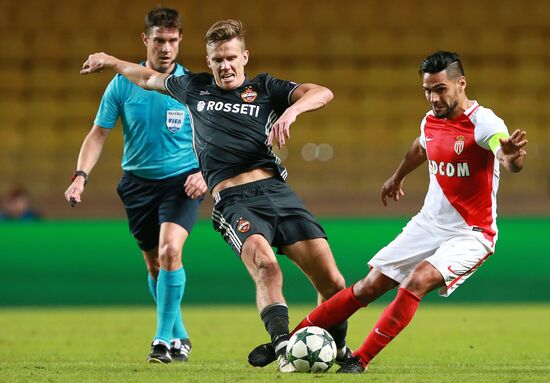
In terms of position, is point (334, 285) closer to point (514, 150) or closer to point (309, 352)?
point (309, 352)

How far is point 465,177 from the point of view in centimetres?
600

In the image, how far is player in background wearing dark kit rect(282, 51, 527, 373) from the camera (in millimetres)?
5719

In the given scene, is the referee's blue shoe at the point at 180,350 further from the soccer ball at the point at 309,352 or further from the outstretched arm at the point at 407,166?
the outstretched arm at the point at 407,166

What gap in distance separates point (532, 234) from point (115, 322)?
4730 mm

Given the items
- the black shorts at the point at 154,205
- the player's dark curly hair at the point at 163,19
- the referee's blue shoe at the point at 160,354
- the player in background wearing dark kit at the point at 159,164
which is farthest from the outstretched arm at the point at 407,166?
the player's dark curly hair at the point at 163,19

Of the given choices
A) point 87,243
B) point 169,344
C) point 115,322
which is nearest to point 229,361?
point 169,344

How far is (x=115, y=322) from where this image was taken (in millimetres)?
10531

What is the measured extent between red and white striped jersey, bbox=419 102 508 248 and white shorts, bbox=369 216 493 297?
0.19 ft

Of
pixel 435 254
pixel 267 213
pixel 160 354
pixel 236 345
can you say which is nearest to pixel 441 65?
pixel 435 254

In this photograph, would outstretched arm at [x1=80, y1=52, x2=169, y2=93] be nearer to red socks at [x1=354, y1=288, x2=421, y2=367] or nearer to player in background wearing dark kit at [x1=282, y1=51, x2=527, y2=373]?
player in background wearing dark kit at [x1=282, y1=51, x2=527, y2=373]

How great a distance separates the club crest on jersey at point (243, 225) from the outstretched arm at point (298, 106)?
464 millimetres

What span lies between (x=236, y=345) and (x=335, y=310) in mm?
2299

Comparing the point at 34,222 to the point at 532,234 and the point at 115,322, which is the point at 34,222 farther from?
the point at 532,234

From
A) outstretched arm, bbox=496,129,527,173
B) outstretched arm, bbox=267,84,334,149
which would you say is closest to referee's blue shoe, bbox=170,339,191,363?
outstretched arm, bbox=267,84,334,149
